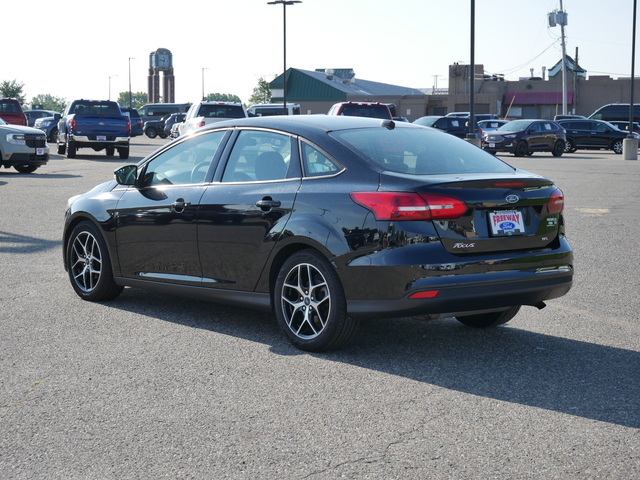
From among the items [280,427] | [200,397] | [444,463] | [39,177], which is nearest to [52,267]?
[200,397]

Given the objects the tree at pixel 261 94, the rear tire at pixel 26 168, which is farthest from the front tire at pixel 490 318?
the tree at pixel 261 94

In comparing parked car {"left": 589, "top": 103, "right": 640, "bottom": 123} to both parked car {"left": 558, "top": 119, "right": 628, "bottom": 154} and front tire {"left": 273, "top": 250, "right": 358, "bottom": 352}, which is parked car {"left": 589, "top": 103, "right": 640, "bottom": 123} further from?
front tire {"left": 273, "top": 250, "right": 358, "bottom": 352}

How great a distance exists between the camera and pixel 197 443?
4.30 m

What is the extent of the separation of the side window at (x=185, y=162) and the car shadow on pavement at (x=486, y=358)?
1.08 m

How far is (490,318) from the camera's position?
6.81 metres

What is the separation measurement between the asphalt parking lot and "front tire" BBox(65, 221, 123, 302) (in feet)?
0.42

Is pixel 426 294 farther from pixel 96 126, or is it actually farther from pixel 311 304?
pixel 96 126

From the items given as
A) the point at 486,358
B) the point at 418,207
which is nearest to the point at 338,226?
the point at 418,207

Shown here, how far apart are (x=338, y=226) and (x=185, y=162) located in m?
A: 1.96

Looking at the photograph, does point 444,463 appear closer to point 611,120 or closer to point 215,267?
point 215,267

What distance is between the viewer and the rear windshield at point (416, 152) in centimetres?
605

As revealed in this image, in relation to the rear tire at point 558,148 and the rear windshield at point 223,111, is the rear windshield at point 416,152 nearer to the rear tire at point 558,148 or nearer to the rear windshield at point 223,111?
the rear windshield at point 223,111

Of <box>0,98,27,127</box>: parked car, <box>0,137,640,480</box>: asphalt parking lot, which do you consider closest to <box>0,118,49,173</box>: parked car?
<box>0,98,27,127</box>: parked car

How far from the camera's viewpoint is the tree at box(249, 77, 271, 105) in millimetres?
114350
